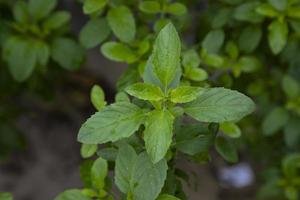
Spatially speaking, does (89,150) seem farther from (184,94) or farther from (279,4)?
(279,4)

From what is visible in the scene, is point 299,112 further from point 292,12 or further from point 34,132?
point 34,132

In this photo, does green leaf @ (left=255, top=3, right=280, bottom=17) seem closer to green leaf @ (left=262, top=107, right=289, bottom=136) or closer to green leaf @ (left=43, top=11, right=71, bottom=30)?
green leaf @ (left=262, top=107, right=289, bottom=136)

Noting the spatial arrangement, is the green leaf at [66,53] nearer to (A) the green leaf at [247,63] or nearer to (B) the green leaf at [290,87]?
(A) the green leaf at [247,63]

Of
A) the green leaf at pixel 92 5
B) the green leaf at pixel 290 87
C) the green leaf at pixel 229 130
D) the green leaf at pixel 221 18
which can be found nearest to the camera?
the green leaf at pixel 229 130

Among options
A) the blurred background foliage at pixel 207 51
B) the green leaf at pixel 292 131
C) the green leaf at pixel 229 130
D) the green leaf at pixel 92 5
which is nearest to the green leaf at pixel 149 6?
the blurred background foliage at pixel 207 51

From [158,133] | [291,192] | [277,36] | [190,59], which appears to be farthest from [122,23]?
[291,192]

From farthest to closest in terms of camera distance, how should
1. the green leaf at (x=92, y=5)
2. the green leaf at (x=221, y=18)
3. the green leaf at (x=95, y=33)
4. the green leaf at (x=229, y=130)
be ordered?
the green leaf at (x=221, y=18) → the green leaf at (x=95, y=33) → the green leaf at (x=92, y=5) → the green leaf at (x=229, y=130)
